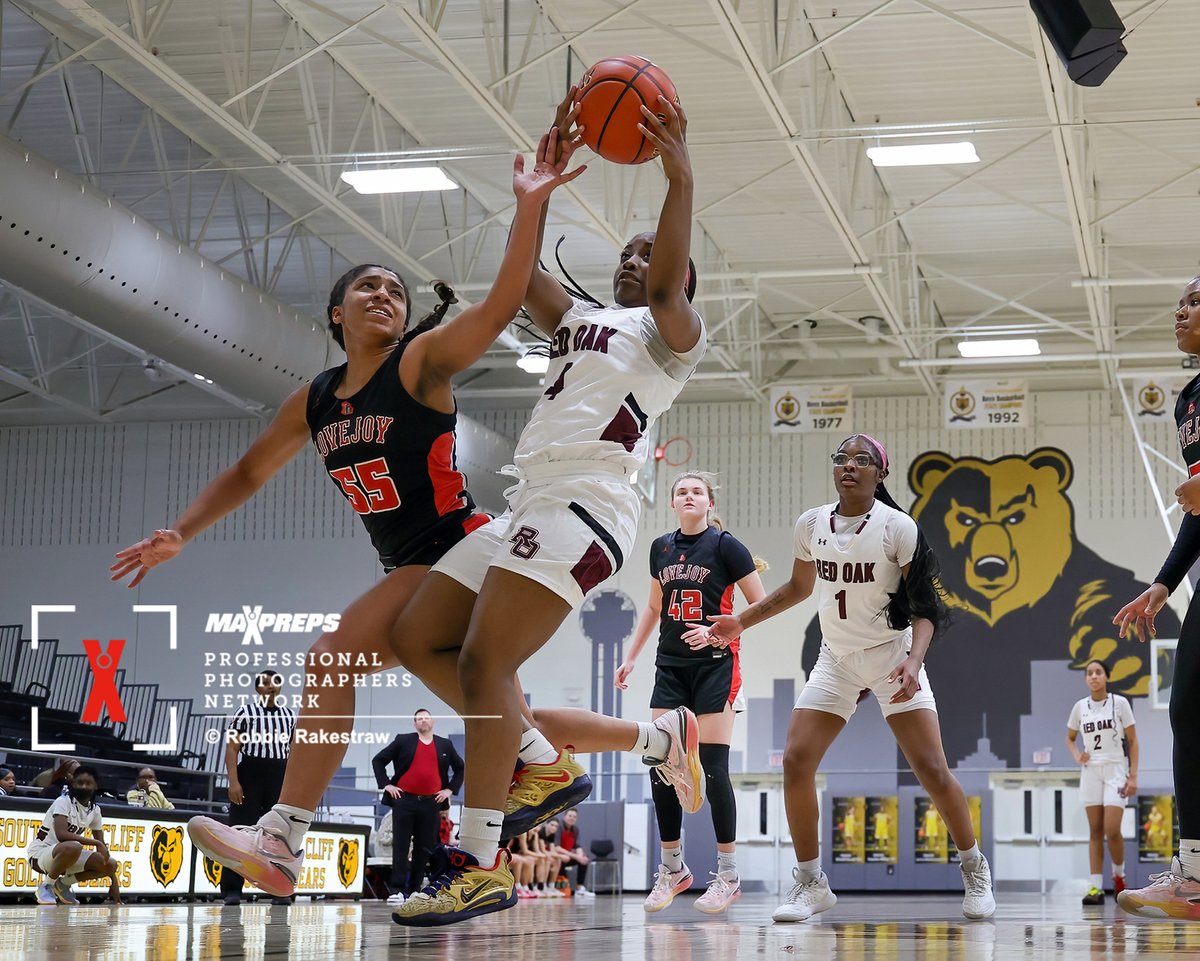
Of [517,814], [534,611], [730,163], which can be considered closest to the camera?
[534,611]

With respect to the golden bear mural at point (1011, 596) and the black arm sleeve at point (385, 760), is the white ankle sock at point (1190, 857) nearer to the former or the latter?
the black arm sleeve at point (385, 760)

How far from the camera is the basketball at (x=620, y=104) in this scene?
4312 mm

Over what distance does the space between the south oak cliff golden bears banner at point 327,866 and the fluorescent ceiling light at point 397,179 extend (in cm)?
598

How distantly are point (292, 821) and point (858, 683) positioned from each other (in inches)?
119

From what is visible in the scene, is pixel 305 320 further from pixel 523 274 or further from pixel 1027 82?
pixel 523 274

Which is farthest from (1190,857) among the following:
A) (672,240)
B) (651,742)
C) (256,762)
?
(256,762)

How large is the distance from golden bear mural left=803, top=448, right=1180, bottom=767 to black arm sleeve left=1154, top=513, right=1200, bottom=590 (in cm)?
1635

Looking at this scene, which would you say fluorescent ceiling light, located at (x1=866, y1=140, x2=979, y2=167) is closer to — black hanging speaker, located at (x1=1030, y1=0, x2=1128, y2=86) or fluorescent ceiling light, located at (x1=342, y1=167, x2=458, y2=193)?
fluorescent ceiling light, located at (x1=342, y1=167, x2=458, y2=193)

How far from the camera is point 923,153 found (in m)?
14.0

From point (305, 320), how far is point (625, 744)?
12.5 m

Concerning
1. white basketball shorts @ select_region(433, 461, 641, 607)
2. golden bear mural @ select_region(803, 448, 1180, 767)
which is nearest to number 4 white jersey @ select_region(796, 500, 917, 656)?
white basketball shorts @ select_region(433, 461, 641, 607)

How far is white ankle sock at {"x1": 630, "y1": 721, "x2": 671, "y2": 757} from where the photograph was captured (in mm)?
5230

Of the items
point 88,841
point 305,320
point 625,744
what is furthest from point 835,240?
point 625,744

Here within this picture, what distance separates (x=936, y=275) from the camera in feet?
66.3
